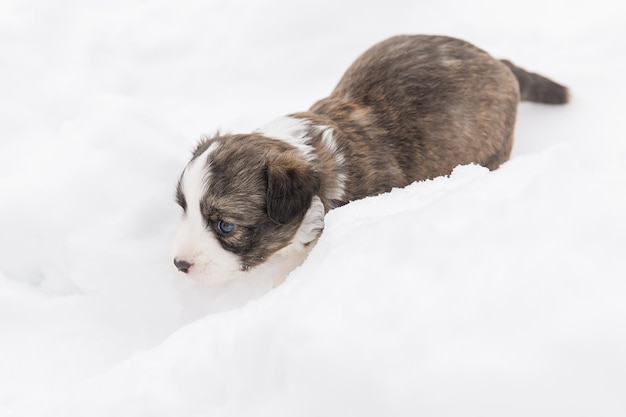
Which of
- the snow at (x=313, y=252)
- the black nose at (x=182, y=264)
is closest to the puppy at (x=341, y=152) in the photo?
the black nose at (x=182, y=264)

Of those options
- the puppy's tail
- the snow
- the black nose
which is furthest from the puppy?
the snow

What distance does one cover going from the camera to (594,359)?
65.7 inches

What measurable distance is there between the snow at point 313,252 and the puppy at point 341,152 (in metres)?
0.32

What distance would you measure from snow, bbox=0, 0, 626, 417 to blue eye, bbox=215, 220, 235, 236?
0.44m

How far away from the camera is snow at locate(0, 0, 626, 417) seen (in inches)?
68.3

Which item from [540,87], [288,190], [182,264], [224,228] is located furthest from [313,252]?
A: [540,87]

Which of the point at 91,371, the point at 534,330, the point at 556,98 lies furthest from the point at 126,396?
the point at 556,98

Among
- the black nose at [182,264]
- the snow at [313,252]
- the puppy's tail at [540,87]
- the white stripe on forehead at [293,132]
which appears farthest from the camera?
the puppy's tail at [540,87]

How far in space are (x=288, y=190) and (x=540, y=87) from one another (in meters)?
2.23

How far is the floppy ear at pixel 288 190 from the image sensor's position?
2.87 meters

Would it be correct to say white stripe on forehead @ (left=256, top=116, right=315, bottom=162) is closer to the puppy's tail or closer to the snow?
the snow

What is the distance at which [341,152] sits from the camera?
324cm

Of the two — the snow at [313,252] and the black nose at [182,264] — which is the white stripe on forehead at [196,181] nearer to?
the black nose at [182,264]

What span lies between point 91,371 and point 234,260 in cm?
79
